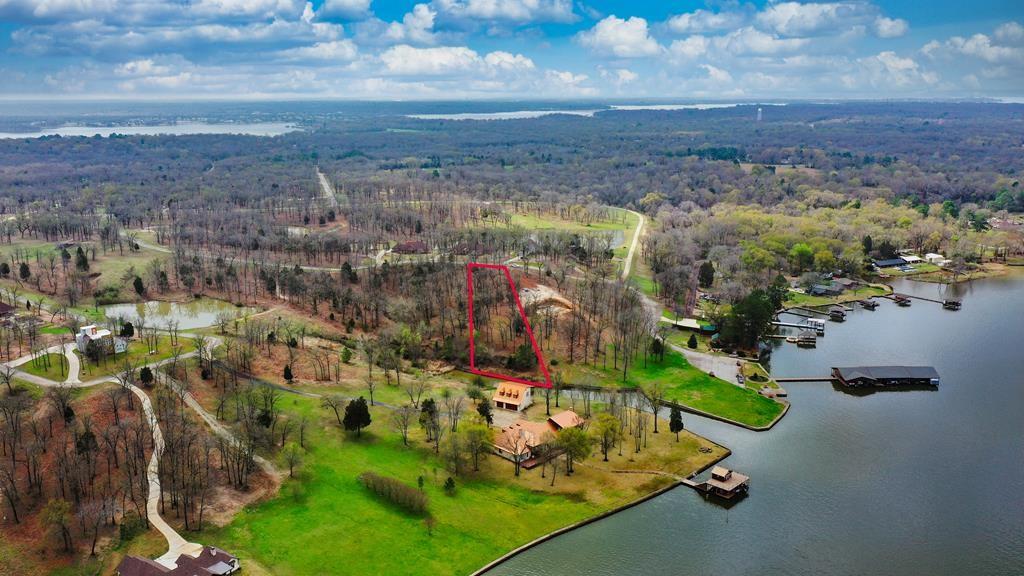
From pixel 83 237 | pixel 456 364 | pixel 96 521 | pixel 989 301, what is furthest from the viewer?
pixel 83 237

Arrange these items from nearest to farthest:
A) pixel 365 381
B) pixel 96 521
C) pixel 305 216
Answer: pixel 96 521
pixel 365 381
pixel 305 216

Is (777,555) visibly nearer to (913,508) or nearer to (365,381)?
(913,508)

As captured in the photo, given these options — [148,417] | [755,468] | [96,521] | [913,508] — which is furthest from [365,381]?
[913,508]

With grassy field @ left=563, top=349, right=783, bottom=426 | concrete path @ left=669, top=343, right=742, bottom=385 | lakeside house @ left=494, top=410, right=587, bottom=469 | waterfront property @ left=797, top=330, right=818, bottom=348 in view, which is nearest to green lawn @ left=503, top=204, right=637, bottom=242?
waterfront property @ left=797, top=330, right=818, bottom=348

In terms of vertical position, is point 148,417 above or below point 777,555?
above

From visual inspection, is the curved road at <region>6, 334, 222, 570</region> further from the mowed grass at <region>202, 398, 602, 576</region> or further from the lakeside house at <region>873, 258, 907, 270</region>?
the lakeside house at <region>873, 258, 907, 270</region>
